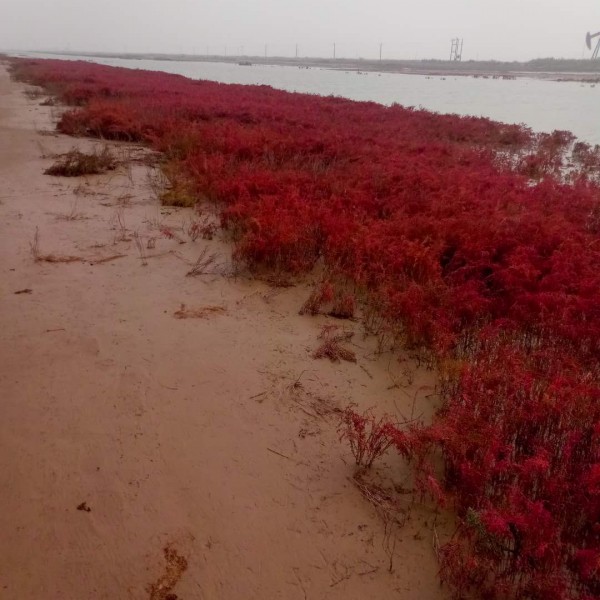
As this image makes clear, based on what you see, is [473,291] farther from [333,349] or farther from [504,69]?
[504,69]

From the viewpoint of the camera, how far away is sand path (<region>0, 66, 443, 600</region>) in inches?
87.1

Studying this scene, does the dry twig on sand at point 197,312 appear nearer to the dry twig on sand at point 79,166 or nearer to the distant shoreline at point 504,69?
the dry twig on sand at point 79,166

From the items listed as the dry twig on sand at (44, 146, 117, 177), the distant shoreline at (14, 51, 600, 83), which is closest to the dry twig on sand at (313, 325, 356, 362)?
the dry twig on sand at (44, 146, 117, 177)

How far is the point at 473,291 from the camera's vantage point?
459 centimetres

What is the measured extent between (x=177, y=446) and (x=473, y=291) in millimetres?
3151

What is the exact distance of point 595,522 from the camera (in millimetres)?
2385

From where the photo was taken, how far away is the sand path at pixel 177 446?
2.21m

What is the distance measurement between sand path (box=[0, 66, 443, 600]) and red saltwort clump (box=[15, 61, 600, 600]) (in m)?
0.36

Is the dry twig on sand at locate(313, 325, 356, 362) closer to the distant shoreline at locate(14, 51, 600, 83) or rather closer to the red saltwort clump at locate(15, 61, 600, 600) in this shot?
the red saltwort clump at locate(15, 61, 600, 600)

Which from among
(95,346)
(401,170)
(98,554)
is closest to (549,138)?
(401,170)

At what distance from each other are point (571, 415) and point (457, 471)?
970 mm

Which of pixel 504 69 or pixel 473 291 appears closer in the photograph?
pixel 473 291

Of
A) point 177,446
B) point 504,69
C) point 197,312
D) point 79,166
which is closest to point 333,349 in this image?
point 197,312

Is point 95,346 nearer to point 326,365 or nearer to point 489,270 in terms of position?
point 326,365
